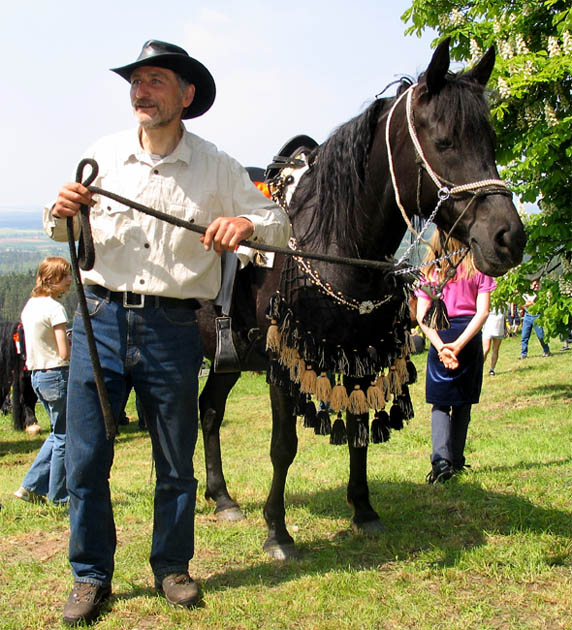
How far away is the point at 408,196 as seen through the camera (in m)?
3.28

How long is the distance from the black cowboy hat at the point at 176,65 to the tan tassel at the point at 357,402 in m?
1.65

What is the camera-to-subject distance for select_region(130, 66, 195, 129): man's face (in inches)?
116

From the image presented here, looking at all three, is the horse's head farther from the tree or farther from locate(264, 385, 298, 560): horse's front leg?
the tree

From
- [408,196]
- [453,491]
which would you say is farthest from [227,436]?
[408,196]

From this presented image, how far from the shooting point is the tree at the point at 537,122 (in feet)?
28.4

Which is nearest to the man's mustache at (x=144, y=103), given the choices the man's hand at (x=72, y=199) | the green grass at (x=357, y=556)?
the man's hand at (x=72, y=199)

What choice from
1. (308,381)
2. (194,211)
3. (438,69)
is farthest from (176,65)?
(308,381)

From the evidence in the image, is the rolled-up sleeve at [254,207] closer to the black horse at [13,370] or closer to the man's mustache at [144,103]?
the man's mustache at [144,103]

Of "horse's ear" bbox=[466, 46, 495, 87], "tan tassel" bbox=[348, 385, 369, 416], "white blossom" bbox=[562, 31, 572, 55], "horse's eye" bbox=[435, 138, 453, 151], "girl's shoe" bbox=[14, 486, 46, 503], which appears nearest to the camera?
"horse's eye" bbox=[435, 138, 453, 151]

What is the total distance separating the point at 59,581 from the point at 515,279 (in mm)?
7719

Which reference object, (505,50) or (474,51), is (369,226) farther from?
(474,51)

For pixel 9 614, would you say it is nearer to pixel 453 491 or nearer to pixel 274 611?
pixel 274 611

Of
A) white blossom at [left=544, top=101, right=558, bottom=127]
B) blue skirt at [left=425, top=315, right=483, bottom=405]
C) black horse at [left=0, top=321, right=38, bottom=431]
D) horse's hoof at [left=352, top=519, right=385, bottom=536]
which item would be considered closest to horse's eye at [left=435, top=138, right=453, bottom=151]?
horse's hoof at [left=352, top=519, right=385, bottom=536]

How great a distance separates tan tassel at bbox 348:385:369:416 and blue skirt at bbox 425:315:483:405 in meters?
1.64
